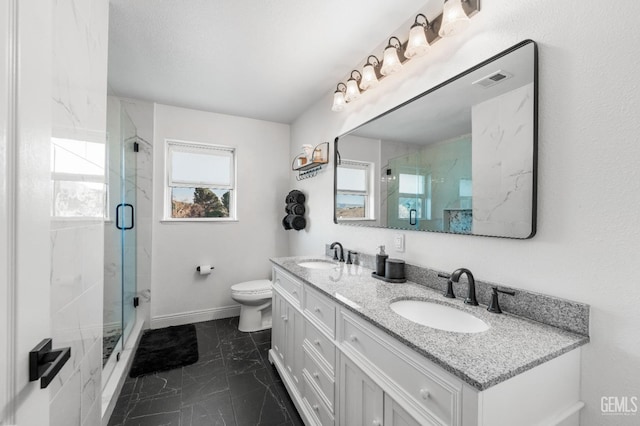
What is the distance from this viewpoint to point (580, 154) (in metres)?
0.93

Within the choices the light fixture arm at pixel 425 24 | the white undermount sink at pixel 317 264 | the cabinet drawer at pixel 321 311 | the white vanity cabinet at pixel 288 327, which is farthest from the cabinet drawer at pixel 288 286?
the light fixture arm at pixel 425 24

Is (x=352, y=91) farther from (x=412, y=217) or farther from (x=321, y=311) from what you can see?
(x=321, y=311)

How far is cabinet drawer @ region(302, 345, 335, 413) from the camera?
4.36 ft

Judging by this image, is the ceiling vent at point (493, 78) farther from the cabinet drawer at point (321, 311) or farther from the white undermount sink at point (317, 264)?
the white undermount sink at point (317, 264)

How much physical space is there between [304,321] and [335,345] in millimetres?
387

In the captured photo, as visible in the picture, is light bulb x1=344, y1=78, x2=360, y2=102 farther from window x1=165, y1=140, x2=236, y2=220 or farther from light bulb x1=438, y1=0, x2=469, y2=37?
window x1=165, y1=140, x2=236, y2=220

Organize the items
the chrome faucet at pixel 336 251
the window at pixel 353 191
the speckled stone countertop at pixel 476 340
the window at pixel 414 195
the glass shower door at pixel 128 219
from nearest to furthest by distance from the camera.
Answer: the speckled stone countertop at pixel 476 340
the window at pixel 414 195
the window at pixel 353 191
the chrome faucet at pixel 336 251
the glass shower door at pixel 128 219

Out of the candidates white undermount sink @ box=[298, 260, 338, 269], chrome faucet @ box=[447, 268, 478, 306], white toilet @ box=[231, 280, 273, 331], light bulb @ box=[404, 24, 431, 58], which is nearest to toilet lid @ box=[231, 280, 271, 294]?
white toilet @ box=[231, 280, 273, 331]

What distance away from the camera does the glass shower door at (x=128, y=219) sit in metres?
2.39

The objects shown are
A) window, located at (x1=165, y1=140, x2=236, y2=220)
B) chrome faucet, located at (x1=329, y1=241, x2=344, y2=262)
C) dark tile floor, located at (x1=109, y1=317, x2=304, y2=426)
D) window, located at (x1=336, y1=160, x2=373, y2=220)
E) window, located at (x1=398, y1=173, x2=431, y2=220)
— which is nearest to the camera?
window, located at (x1=398, y1=173, x2=431, y2=220)

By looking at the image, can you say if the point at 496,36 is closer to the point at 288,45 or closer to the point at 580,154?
the point at 580,154

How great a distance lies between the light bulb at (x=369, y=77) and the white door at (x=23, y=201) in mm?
1615

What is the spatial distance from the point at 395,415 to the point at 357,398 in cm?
24

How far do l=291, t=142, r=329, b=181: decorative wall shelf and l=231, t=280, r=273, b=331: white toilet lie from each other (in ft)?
4.32
